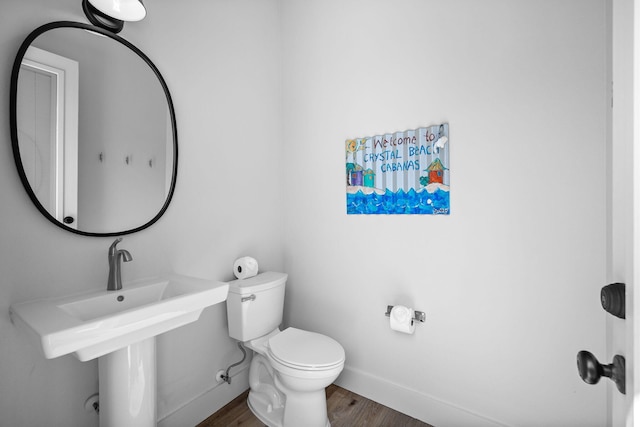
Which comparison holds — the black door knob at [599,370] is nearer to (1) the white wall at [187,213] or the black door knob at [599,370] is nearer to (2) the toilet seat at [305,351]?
(2) the toilet seat at [305,351]

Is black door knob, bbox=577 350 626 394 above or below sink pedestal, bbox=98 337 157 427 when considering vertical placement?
above

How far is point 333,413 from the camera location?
1.77m

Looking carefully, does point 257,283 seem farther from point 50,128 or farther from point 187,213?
point 50,128

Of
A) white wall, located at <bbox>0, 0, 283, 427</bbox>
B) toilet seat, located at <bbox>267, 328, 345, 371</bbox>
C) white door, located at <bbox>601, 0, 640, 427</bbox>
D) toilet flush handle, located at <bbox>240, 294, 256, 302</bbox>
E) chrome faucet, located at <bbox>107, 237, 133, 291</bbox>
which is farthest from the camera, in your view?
toilet flush handle, located at <bbox>240, 294, 256, 302</bbox>

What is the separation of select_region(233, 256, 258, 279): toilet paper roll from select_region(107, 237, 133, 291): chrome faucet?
2.15 feet

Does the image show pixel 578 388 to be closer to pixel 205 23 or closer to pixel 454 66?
pixel 454 66

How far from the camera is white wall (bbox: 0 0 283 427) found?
1.12m

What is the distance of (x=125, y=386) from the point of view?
1183 mm

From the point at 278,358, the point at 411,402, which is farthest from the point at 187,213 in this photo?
the point at 411,402

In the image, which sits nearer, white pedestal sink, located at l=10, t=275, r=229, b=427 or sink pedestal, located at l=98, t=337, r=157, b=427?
white pedestal sink, located at l=10, t=275, r=229, b=427

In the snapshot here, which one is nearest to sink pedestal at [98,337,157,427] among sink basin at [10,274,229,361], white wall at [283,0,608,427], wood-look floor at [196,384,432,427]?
sink basin at [10,274,229,361]

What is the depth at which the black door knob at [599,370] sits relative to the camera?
47 centimetres

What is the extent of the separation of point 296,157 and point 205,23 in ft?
3.17

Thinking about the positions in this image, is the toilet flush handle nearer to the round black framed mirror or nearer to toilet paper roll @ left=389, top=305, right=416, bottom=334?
the round black framed mirror
